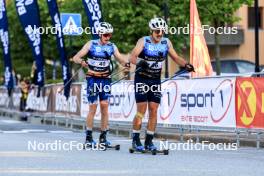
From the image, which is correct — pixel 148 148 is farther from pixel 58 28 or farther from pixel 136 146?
pixel 58 28

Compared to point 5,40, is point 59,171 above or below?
below

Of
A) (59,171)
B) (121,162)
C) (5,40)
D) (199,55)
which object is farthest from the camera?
(5,40)

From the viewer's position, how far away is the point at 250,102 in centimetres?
1666

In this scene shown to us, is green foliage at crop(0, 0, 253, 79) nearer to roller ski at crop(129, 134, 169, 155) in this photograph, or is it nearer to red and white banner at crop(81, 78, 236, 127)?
red and white banner at crop(81, 78, 236, 127)

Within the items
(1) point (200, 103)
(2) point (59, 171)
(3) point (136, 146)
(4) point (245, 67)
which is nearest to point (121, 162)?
(2) point (59, 171)

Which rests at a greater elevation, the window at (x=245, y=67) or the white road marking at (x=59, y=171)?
the window at (x=245, y=67)

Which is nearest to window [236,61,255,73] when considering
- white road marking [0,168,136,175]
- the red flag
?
the red flag

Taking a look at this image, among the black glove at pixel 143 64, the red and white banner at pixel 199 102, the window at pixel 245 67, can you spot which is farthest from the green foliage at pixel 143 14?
the black glove at pixel 143 64

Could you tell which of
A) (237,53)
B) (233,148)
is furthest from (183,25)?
(237,53)

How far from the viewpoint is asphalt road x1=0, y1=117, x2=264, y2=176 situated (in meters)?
10.8

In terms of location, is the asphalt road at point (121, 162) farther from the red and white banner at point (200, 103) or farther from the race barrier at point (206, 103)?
the red and white banner at point (200, 103)

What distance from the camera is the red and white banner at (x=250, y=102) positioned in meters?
16.3

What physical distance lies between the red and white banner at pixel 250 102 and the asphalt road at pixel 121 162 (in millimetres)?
1120

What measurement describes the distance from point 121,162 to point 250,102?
519 cm
